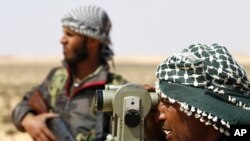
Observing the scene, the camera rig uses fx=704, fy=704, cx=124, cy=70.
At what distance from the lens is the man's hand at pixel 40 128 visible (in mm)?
6379

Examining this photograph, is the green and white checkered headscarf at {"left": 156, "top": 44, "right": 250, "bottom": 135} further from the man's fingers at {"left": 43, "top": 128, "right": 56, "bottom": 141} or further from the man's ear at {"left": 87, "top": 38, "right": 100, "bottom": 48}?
the man's ear at {"left": 87, "top": 38, "right": 100, "bottom": 48}

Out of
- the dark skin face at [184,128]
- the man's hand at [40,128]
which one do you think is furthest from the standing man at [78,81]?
the dark skin face at [184,128]

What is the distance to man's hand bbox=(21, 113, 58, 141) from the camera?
20.9ft

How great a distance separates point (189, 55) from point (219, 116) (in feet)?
1.16

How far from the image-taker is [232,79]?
11.4ft

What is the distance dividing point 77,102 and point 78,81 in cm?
31

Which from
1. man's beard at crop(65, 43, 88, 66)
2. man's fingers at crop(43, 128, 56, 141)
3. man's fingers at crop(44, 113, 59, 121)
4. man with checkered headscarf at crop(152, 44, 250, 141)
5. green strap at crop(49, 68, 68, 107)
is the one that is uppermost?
man with checkered headscarf at crop(152, 44, 250, 141)

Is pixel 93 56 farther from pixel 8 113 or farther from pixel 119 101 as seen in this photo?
pixel 8 113

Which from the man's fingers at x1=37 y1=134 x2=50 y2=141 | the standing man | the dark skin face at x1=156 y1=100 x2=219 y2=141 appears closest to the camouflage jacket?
the standing man

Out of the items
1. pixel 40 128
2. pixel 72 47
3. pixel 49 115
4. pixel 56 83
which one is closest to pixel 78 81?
pixel 56 83

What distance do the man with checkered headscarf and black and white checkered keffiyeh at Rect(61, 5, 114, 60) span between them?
3.68 meters

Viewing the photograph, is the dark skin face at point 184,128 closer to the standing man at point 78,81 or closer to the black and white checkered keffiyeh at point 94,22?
the standing man at point 78,81

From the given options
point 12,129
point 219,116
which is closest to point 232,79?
point 219,116

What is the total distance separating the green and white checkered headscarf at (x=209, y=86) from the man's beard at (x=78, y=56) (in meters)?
3.41
